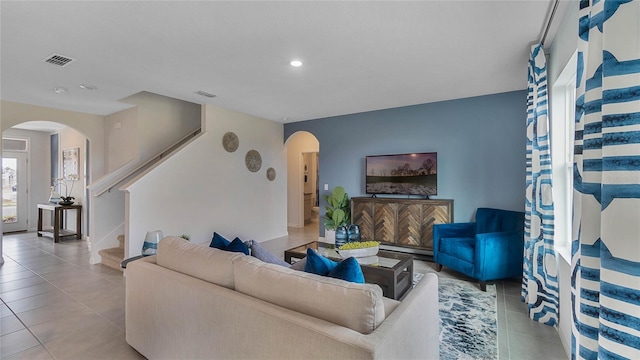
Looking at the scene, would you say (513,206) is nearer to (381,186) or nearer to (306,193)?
(381,186)

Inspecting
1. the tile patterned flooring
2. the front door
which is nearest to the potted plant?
the tile patterned flooring

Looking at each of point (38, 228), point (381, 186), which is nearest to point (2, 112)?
point (38, 228)

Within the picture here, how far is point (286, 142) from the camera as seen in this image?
6512 millimetres

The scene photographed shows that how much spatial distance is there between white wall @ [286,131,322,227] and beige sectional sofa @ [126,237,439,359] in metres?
5.77

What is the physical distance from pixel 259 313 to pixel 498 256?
2.97 metres

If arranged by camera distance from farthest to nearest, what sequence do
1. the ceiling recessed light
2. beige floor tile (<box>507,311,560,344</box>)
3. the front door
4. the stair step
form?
1. the front door
2. the stair step
3. the ceiling recessed light
4. beige floor tile (<box>507,311,560,344</box>)

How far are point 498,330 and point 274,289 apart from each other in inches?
84.4

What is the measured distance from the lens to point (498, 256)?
3250 mm

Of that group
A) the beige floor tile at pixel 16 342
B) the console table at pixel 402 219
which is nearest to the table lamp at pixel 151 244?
the beige floor tile at pixel 16 342

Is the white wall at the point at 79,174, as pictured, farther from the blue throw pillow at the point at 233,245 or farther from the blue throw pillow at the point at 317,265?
the blue throw pillow at the point at 317,265

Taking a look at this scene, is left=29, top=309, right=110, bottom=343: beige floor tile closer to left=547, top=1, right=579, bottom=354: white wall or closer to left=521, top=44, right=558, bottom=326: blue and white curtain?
left=547, top=1, right=579, bottom=354: white wall

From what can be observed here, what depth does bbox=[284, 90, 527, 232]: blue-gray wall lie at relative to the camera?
4.19 metres

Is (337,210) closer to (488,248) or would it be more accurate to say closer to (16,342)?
(488,248)

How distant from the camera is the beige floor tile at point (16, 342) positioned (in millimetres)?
2203
